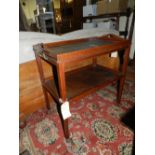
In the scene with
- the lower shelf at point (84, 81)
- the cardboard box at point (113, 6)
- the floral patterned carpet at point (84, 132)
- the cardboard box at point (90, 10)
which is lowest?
the floral patterned carpet at point (84, 132)

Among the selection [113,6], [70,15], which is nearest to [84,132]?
[113,6]

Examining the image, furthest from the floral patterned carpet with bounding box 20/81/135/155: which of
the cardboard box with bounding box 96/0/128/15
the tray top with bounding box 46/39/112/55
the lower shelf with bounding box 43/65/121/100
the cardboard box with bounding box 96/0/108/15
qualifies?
the cardboard box with bounding box 96/0/108/15

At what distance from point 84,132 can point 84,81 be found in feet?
1.39

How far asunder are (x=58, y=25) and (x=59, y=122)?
10.5ft

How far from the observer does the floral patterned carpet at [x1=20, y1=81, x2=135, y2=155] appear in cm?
87

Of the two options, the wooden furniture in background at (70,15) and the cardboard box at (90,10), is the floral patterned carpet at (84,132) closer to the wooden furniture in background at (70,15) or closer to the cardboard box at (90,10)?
the cardboard box at (90,10)

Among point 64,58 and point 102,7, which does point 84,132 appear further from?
point 102,7

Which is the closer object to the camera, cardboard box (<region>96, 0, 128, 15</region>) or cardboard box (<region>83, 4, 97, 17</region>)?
cardboard box (<region>96, 0, 128, 15</region>)

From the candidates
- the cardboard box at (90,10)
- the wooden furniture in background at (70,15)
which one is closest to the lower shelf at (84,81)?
the cardboard box at (90,10)

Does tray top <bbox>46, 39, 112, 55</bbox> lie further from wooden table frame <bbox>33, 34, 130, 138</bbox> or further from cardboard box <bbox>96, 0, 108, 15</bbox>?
cardboard box <bbox>96, 0, 108, 15</bbox>

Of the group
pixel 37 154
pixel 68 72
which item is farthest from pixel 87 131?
pixel 68 72

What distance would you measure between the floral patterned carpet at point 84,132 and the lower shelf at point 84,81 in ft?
1.00

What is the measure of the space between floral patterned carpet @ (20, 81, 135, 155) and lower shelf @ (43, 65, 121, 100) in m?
0.31

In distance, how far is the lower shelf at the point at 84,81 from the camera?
3.14 ft
